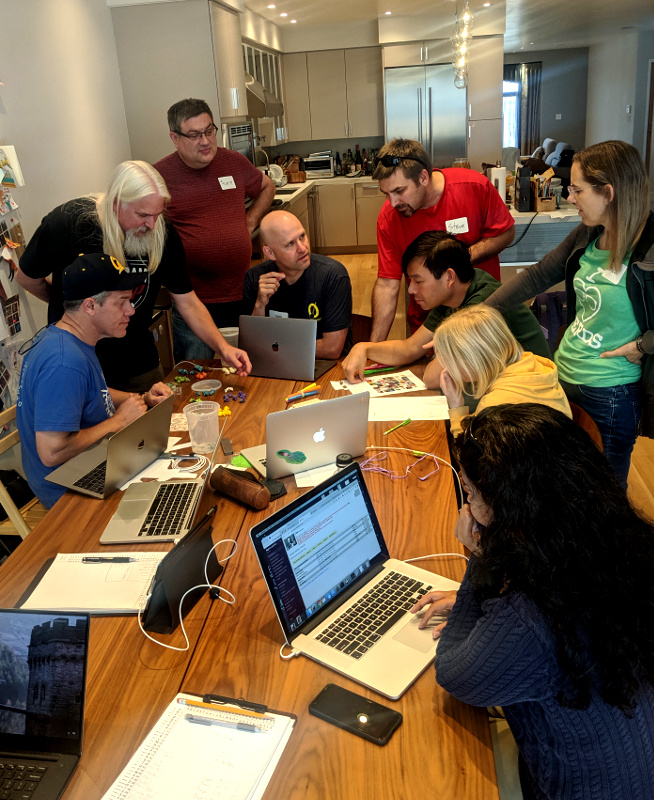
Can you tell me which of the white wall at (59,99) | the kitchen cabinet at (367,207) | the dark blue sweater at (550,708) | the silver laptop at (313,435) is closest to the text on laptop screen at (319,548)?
the dark blue sweater at (550,708)

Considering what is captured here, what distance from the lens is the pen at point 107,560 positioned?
164 centimetres

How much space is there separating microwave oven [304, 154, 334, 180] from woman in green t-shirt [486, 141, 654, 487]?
7.00 meters

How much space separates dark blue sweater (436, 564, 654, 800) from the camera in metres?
1.07

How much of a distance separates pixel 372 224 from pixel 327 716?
819cm

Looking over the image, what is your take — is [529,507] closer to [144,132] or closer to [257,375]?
[257,375]

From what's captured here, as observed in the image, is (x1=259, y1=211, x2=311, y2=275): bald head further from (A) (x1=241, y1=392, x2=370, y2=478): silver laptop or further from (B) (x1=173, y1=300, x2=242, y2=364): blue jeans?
(A) (x1=241, y1=392, x2=370, y2=478): silver laptop

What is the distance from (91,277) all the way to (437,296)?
133cm

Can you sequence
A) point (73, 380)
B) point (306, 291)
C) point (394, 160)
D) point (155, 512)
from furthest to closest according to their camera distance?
point (306, 291) → point (394, 160) → point (73, 380) → point (155, 512)

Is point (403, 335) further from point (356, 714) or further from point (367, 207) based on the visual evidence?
point (356, 714)

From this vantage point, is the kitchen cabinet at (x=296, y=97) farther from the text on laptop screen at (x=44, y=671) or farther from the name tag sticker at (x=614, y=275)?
the text on laptop screen at (x=44, y=671)

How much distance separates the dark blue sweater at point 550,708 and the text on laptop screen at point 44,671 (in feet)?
2.03

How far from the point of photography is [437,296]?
2.73 meters

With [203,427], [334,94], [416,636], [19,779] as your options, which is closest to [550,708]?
[416,636]

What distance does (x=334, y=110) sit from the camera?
888 centimetres
